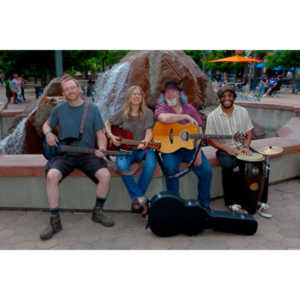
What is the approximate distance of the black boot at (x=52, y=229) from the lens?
352cm

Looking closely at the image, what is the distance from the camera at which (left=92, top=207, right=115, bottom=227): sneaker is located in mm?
3812

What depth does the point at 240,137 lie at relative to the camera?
4.07 meters

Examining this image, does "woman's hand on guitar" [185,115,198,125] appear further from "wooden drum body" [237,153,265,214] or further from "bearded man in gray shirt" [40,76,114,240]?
"bearded man in gray shirt" [40,76,114,240]

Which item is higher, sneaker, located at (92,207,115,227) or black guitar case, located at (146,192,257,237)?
black guitar case, located at (146,192,257,237)

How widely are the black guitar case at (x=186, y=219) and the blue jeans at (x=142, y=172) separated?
1.22ft

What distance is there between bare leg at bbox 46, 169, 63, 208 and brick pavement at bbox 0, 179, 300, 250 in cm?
40

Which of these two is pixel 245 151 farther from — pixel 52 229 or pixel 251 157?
pixel 52 229

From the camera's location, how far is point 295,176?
5.30 m

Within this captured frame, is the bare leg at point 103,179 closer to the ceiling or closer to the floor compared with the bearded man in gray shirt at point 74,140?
closer to the floor

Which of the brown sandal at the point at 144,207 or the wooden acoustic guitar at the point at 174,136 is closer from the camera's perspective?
the brown sandal at the point at 144,207

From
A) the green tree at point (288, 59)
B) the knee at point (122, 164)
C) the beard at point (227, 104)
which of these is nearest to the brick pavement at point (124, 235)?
the knee at point (122, 164)

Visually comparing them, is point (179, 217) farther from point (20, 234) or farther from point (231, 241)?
point (20, 234)

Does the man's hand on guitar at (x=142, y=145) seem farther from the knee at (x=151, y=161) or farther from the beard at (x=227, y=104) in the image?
the beard at (x=227, y=104)

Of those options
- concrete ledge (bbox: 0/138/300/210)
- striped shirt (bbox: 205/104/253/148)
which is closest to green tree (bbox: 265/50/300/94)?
striped shirt (bbox: 205/104/253/148)
